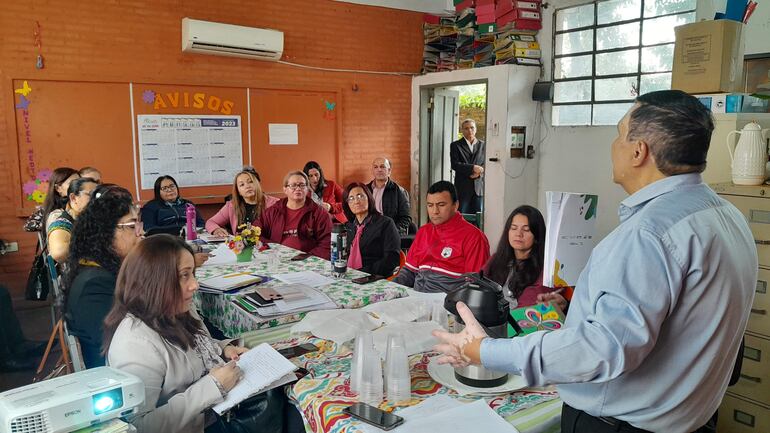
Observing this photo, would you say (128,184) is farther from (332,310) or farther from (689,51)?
(689,51)

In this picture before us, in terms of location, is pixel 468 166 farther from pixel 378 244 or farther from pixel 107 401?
pixel 107 401

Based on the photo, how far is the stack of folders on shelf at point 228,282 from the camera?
2.75 meters

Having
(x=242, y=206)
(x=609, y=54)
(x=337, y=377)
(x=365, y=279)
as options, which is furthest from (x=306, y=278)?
(x=609, y=54)

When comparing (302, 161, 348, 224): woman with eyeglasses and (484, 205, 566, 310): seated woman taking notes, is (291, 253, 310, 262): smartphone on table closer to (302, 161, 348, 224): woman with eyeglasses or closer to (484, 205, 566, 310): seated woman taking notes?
(484, 205, 566, 310): seated woman taking notes

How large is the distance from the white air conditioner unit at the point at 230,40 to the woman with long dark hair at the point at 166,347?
4285 millimetres

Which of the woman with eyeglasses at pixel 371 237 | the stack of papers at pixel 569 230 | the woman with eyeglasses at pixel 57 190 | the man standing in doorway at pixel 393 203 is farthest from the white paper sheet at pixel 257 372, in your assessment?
the man standing in doorway at pixel 393 203

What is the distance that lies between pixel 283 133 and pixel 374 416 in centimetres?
531

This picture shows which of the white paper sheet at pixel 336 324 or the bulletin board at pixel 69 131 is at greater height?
the bulletin board at pixel 69 131

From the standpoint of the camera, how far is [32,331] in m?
4.72

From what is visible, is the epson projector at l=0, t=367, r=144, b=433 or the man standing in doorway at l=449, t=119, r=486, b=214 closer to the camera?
the epson projector at l=0, t=367, r=144, b=433

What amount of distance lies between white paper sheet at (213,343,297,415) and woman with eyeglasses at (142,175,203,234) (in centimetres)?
336

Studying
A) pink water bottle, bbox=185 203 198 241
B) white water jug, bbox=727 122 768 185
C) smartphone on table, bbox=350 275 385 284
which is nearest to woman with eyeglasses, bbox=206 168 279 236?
pink water bottle, bbox=185 203 198 241

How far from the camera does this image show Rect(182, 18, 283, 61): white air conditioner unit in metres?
5.61

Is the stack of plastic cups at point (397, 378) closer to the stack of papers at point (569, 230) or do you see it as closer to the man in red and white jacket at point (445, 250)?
the stack of papers at point (569, 230)
